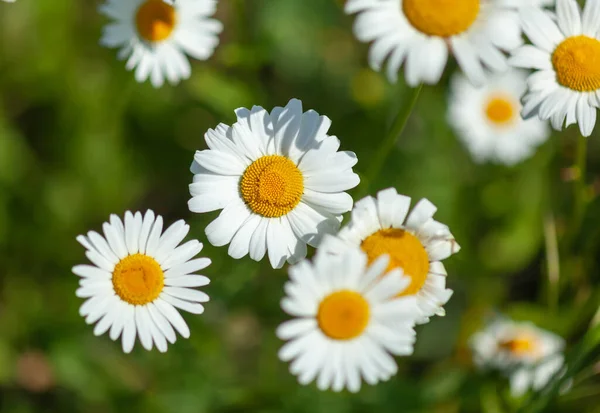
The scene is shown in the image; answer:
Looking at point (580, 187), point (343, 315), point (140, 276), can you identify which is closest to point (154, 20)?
point (140, 276)

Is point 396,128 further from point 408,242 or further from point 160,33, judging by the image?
point 160,33

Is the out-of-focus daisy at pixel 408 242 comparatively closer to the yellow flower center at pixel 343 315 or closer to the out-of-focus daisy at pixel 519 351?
the yellow flower center at pixel 343 315

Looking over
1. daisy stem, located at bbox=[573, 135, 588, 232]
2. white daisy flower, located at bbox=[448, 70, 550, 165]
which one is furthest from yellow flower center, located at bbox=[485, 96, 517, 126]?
daisy stem, located at bbox=[573, 135, 588, 232]

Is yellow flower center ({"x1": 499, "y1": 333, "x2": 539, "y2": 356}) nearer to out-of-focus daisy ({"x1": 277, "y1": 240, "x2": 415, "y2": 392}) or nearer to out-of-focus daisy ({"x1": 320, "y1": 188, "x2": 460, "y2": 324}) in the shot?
out-of-focus daisy ({"x1": 320, "y1": 188, "x2": 460, "y2": 324})

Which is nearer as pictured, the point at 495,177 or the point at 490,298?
the point at 490,298

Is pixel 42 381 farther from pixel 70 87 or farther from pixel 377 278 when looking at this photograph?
pixel 377 278

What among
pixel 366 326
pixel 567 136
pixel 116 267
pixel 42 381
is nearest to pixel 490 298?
pixel 567 136
